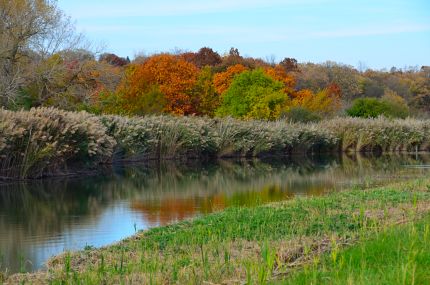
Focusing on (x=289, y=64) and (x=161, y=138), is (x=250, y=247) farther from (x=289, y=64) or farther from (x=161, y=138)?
(x=289, y=64)

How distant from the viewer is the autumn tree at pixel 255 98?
54.9 meters

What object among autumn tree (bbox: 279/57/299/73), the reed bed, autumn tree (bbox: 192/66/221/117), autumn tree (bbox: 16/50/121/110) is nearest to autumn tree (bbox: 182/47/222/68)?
autumn tree (bbox: 279/57/299/73)

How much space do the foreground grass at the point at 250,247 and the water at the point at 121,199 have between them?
0.83 m

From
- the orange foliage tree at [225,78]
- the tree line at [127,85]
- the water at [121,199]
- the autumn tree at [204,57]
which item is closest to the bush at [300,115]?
the tree line at [127,85]

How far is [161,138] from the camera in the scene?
119 ft

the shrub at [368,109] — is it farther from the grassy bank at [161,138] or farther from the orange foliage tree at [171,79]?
the orange foliage tree at [171,79]

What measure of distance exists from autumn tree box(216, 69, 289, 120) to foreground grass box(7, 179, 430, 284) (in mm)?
40560

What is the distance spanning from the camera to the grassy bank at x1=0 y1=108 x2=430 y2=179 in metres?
24.1

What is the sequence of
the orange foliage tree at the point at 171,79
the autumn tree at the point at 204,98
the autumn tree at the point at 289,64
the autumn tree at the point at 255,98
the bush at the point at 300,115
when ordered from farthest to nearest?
the autumn tree at the point at 289,64, the autumn tree at the point at 255,98, the autumn tree at the point at 204,98, the bush at the point at 300,115, the orange foliage tree at the point at 171,79

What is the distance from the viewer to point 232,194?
2019 centimetres

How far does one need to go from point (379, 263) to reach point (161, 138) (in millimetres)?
29548

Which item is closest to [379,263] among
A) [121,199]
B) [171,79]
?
[121,199]

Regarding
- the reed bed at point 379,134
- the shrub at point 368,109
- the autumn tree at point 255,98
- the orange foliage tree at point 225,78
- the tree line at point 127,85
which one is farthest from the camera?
the orange foliage tree at point 225,78

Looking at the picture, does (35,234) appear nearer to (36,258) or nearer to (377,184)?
(36,258)
